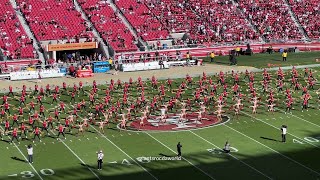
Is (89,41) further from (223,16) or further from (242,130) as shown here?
(242,130)

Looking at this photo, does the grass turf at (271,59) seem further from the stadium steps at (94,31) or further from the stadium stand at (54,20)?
the stadium stand at (54,20)

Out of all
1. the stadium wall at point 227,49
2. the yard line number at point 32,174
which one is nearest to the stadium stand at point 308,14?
the stadium wall at point 227,49

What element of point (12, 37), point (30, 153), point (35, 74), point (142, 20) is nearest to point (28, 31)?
point (12, 37)

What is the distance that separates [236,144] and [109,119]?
334 inches

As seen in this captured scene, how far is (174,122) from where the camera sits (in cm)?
4344

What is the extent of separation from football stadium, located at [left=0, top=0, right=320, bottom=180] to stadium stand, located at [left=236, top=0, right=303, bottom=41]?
13 centimetres

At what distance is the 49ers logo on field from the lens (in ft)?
138

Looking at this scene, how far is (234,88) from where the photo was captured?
5078cm

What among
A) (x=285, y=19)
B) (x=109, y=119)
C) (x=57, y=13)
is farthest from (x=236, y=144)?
(x=285, y=19)

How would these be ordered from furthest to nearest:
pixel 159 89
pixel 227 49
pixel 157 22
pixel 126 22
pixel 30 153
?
1. pixel 157 22
2. pixel 227 49
3. pixel 126 22
4. pixel 159 89
5. pixel 30 153

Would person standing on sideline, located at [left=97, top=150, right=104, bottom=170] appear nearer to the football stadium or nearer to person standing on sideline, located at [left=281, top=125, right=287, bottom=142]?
the football stadium

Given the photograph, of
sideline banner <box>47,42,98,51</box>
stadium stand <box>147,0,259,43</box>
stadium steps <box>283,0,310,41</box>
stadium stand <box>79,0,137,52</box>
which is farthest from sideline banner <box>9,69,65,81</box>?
stadium steps <box>283,0,310,41</box>

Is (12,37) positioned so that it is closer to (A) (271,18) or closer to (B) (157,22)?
(B) (157,22)

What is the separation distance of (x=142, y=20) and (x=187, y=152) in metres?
36.4
